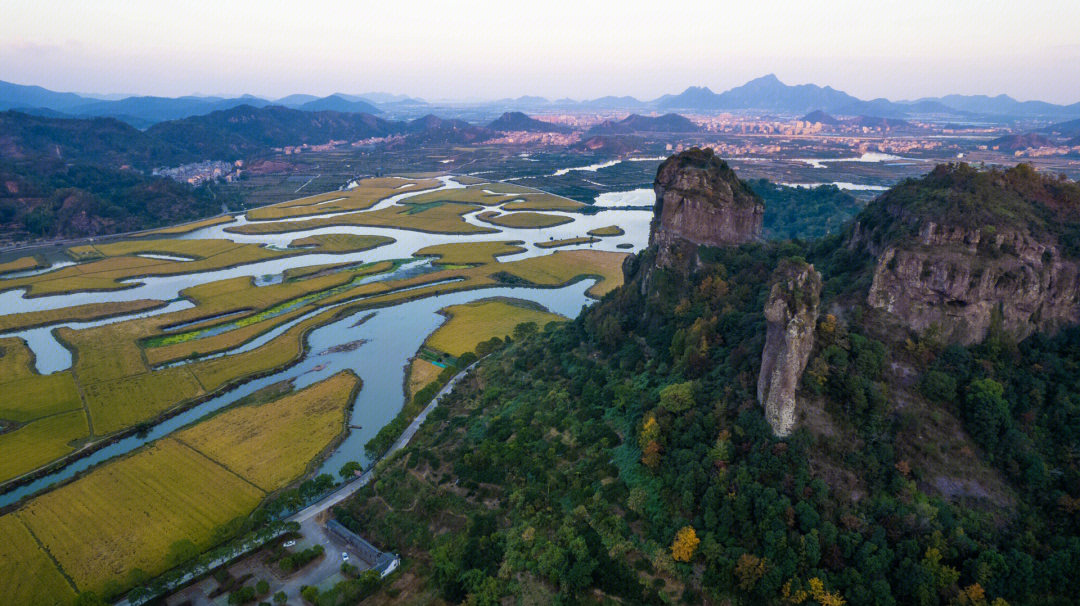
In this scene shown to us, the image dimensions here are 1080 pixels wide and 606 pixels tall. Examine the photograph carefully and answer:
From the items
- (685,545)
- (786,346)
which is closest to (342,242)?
(786,346)

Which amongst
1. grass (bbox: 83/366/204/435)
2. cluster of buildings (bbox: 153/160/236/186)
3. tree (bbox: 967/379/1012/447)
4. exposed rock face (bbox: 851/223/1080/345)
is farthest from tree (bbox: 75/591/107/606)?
cluster of buildings (bbox: 153/160/236/186)

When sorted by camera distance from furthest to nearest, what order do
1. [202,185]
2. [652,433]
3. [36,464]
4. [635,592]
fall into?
[202,185] < [36,464] < [652,433] < [635,592]

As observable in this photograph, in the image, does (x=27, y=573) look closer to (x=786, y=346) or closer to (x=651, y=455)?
(x=651, y=455)

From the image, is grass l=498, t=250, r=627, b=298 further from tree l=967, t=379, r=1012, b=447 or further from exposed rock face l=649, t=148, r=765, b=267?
tree l=967, t=379, r=1012, b=447

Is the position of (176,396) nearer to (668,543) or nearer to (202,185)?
(668,543)

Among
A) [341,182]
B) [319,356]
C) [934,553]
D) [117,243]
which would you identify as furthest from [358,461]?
[341,182]

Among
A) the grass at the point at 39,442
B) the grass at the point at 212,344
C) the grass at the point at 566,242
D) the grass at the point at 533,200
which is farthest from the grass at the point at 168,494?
the grass at the point at 533,200
